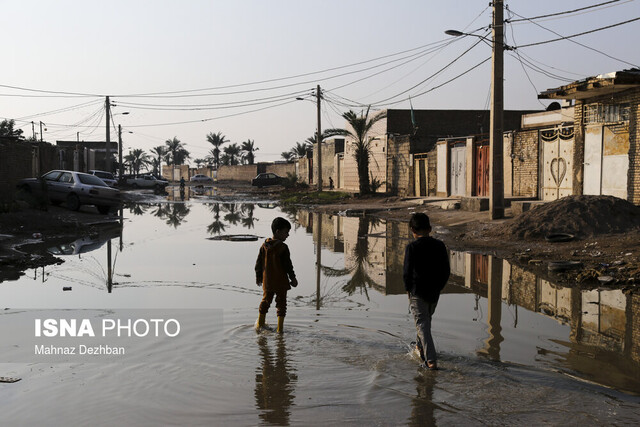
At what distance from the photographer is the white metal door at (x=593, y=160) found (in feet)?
60.8

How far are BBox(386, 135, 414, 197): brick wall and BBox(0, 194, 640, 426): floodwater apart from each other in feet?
84.4

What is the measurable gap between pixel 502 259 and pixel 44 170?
32.2 m

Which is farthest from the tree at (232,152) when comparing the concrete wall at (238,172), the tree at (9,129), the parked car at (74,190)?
the parked car at (74,190)

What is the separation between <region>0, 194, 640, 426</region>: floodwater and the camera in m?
4.75

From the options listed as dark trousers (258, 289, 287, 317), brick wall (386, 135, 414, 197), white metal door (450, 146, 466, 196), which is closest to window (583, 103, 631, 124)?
white metal door (450, 146, 466, 196)

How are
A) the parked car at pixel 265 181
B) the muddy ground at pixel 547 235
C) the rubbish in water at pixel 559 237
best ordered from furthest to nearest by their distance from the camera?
the parked car at pixel 265 181
the rubbish in water at pixel 559 237
the muddy ground at pixel 547 235

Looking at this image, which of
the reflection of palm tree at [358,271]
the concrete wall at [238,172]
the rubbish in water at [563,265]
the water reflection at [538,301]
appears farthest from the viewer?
the concrete wall at [238,172]

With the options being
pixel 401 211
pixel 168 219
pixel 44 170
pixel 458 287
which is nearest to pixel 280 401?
pixel 458 287

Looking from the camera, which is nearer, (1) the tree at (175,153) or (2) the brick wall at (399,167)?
(2) the brick wall at (399,167)

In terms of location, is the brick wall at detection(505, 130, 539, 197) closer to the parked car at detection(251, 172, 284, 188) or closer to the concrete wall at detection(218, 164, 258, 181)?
the parked car at detection(251, 172, 284, 188)

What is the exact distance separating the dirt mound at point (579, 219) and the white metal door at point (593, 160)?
342cm

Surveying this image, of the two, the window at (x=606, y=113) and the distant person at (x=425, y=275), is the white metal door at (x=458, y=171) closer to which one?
the window at (x=606, y=113)

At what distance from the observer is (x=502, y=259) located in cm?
1323

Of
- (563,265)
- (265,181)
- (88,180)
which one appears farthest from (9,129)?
(563,265)
